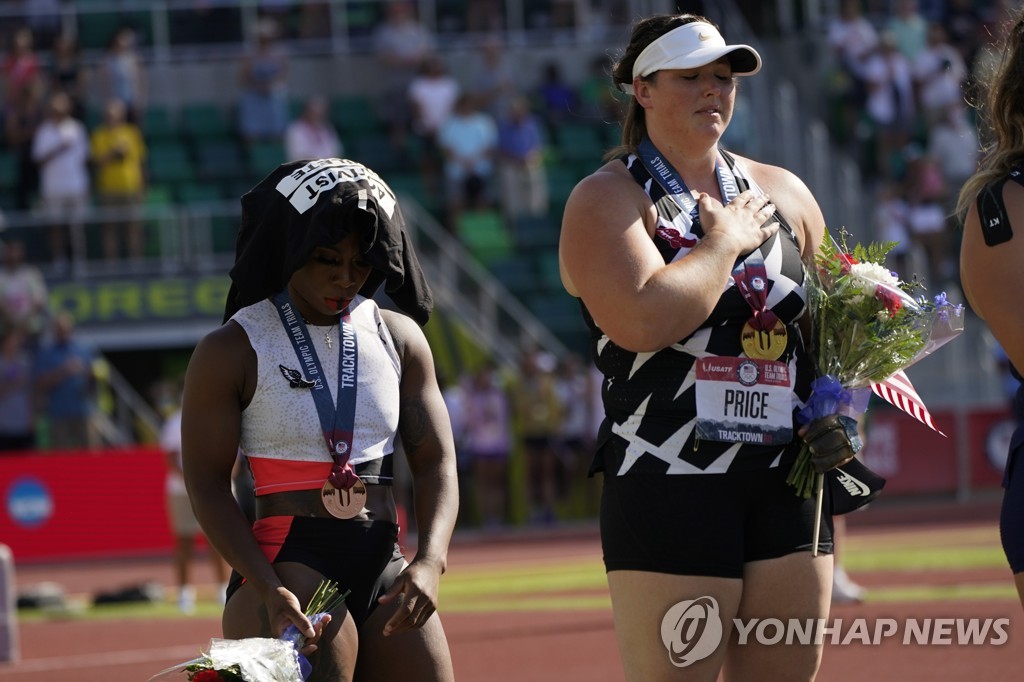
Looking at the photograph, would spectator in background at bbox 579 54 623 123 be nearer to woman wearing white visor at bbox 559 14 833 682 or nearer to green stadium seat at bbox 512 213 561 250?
green stadium seat at bbox 512 213 561 250

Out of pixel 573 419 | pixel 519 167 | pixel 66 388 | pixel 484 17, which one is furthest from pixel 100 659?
pixel 484 17

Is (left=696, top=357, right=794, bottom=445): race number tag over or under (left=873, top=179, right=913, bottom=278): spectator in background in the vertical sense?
over

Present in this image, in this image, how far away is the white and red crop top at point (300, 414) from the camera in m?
4.01

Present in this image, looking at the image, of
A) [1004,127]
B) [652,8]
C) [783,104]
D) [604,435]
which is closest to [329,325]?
[604,435]

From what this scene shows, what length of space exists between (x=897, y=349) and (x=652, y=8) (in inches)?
707

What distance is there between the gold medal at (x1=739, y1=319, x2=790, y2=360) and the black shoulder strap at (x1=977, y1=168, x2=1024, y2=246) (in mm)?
539

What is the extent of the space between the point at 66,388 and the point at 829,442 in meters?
15.7

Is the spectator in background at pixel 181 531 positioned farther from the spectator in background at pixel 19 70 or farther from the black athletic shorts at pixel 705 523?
the black athletic shorts at pixel 705 523

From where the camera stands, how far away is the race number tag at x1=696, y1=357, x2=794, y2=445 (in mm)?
3939

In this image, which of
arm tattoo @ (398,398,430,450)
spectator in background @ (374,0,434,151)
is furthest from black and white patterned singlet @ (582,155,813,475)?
spectator in background @ (374,0,434,151)

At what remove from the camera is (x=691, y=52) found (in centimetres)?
407

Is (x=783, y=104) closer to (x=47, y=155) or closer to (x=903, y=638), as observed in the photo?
(x=47, y=155)

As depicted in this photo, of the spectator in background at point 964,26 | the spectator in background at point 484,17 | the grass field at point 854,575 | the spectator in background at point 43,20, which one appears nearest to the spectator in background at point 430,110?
the spectator in background at point 484,17

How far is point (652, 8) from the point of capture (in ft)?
70.8
